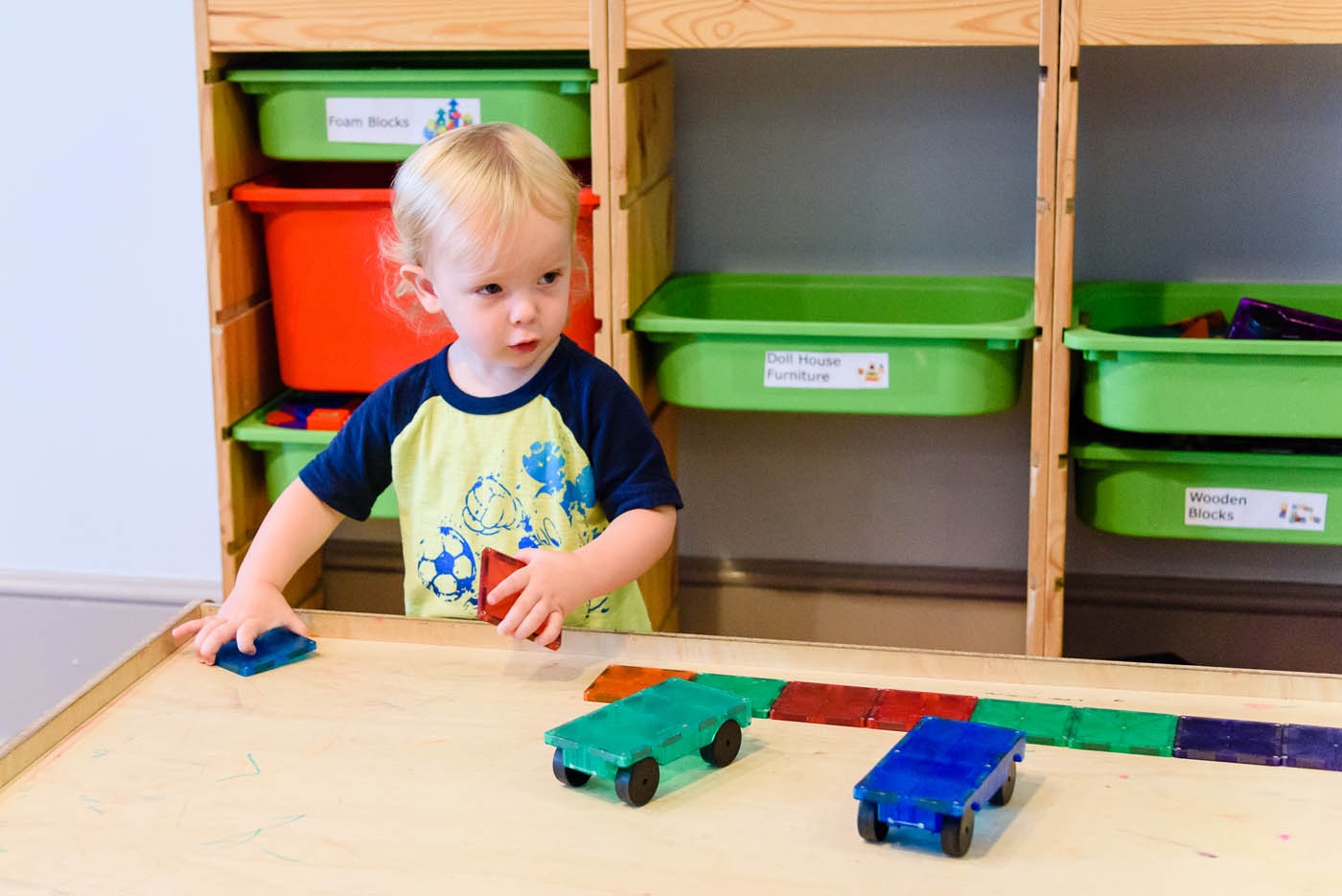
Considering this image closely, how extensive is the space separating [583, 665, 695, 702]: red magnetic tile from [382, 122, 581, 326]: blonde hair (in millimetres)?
313

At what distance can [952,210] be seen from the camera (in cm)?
202

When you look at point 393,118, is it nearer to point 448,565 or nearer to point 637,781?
point 448,565

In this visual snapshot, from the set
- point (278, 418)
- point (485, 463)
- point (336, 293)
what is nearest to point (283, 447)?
point (278, 418)

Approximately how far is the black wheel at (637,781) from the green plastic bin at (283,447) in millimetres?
1057

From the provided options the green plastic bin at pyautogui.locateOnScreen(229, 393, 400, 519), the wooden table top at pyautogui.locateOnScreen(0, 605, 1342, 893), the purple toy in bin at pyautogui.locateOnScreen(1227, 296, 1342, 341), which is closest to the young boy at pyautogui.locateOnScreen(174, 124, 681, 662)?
the wooden table top at pyautogui.locateOnScreen(0, 605, 1342, 893)

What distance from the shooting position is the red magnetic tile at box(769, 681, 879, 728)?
2.94 feet

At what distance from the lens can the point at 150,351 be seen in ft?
7.23

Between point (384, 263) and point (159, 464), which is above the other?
point (384, 263)

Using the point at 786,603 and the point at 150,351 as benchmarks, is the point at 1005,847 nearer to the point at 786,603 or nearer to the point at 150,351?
the point at 786,603

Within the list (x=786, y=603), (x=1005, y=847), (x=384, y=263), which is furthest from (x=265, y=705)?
(x=786, y=603)

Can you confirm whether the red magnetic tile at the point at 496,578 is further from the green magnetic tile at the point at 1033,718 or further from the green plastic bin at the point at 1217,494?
the green plastic bin at the point at 1217,494

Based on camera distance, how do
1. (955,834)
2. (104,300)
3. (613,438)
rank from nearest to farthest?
1. (955,834)
2. (613,438)
3. (104,300)

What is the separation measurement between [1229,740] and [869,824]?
24cm

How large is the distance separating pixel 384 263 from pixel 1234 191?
1.10 metres
